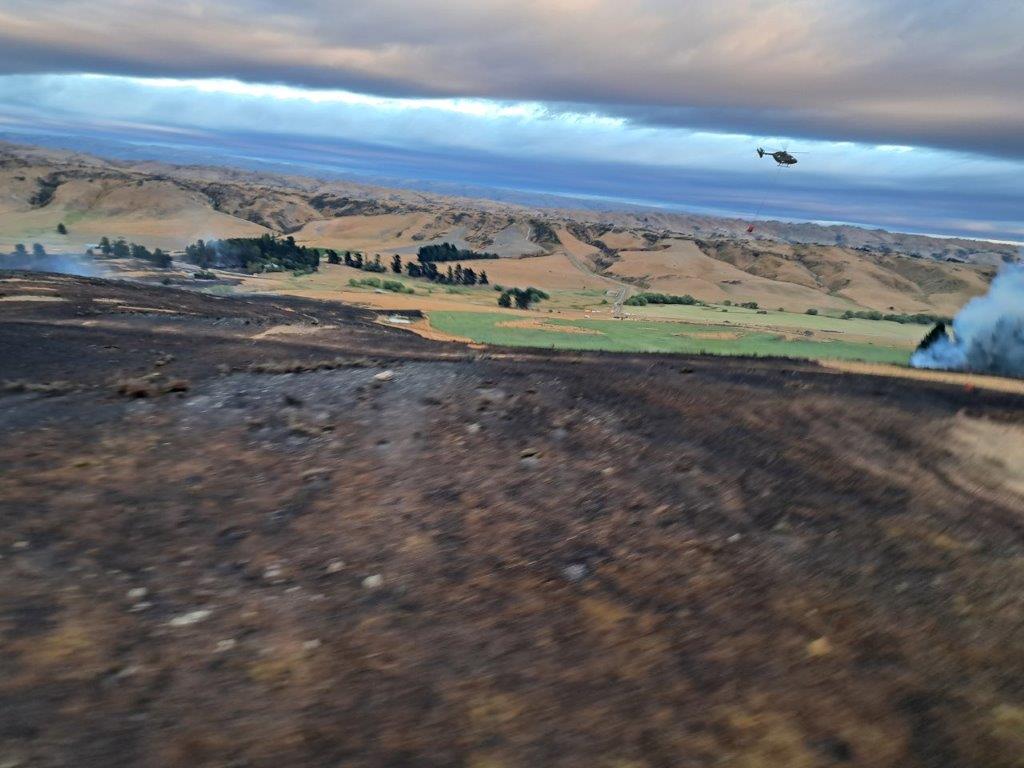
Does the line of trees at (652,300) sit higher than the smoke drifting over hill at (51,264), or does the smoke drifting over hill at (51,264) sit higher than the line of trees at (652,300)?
the line of trees at (652,300)

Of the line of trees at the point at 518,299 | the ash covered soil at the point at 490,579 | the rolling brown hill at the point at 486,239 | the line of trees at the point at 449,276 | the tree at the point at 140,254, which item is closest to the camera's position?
the ash covered soil at the point at 490,579

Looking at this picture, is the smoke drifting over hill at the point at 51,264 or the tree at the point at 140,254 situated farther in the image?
the tree at the point at 140,254

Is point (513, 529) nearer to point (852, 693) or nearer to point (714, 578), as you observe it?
point (714, 578)

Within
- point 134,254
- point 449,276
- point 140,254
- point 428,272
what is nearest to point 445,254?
point 428,272

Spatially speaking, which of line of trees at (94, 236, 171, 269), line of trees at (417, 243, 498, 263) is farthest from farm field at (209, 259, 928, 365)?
line of trees at (417, 243, 498, 263)

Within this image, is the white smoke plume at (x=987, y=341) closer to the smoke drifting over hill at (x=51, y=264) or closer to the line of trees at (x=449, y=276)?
the line of trees at (x=449, y=276)

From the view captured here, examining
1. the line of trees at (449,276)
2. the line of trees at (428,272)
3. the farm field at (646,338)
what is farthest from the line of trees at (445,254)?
the farm field at (646,338)

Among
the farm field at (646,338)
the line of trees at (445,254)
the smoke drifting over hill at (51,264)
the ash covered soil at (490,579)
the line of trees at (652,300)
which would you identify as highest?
the line of trees at (445,254)
